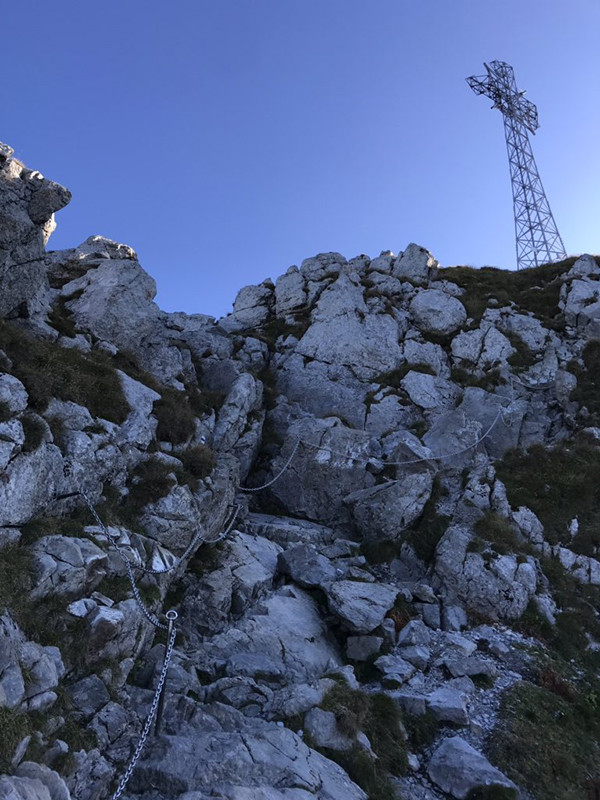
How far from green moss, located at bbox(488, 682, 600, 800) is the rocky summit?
0.07 m

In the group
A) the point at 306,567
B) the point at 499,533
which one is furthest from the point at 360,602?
the point at 499,533

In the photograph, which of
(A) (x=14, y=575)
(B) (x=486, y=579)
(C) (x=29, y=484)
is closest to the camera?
(A) (x=14, y=575)

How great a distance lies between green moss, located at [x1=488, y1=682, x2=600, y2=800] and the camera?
37.4ft

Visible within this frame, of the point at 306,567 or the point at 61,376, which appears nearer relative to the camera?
the point at 61,376

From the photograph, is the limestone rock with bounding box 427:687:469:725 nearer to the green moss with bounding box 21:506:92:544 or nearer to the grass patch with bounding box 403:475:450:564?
the grass patch with bounding box 403:475:450:564

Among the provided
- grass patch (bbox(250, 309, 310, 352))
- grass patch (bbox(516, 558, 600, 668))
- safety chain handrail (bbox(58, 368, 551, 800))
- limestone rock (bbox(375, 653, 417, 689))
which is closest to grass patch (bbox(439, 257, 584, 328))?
safety chain handrail (bbox(58, 368, 551, 800))

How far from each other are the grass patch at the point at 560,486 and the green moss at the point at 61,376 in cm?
1945

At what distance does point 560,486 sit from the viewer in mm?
23984

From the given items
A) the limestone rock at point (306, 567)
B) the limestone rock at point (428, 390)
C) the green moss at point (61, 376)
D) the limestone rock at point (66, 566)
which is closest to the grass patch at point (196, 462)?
the green moss at point (61, 376)

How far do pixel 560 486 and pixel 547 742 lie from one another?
46.3ft

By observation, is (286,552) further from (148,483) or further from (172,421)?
(172,421)

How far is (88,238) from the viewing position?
136 feet

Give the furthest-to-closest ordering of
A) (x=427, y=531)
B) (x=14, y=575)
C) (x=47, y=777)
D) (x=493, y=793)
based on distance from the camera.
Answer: (x=427, y=531)
(x=493, y=793)
(x=14, y=575)
(x=47, y=777)

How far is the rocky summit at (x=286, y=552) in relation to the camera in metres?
9.73
